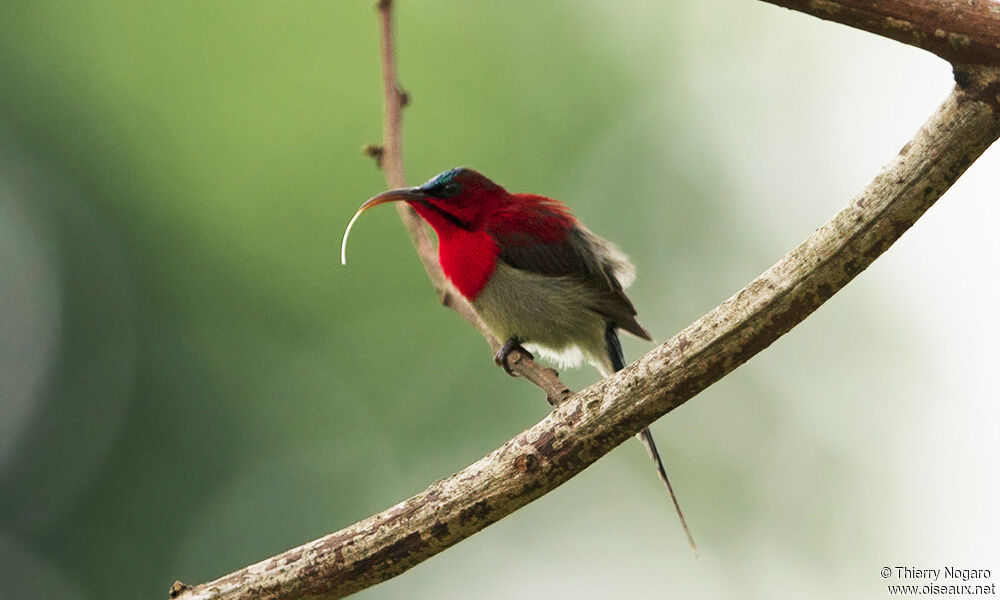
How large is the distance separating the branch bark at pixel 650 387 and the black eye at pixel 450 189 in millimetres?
2000

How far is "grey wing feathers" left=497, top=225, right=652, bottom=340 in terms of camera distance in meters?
4.32

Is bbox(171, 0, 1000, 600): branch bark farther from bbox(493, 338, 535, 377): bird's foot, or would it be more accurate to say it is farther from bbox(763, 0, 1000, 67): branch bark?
bbox(493, 338, 535, 377): bird's foot

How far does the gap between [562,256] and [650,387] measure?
5.94 feet

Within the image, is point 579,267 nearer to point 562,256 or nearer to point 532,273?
point 562,256

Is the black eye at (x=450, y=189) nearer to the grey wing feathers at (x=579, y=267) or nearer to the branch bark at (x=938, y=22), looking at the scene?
the grey wing feathers at (x=579, y=267)

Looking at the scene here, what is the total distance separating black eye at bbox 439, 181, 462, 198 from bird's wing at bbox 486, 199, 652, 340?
240 millimetres

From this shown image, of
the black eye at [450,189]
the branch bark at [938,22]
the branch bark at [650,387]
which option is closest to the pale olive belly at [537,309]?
the black eye at [450,189]

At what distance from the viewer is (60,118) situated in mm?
6707

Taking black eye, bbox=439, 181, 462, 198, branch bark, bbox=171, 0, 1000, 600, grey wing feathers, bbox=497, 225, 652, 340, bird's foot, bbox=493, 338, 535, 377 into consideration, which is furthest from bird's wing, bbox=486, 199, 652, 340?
branch bark, bbox=171, 0, 1000, 600

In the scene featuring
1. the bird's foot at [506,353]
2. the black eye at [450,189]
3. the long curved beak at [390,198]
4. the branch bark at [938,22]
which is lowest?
the branch bark at [938,22]

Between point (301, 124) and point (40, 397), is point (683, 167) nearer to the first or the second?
point (301, 124)

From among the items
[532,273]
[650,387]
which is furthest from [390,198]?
[650,387]

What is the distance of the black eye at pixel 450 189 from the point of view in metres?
4.55

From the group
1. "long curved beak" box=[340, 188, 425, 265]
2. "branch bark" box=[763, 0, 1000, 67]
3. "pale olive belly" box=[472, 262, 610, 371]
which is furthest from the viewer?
"pale olive belly" box=[472, 262, 610, 371]
